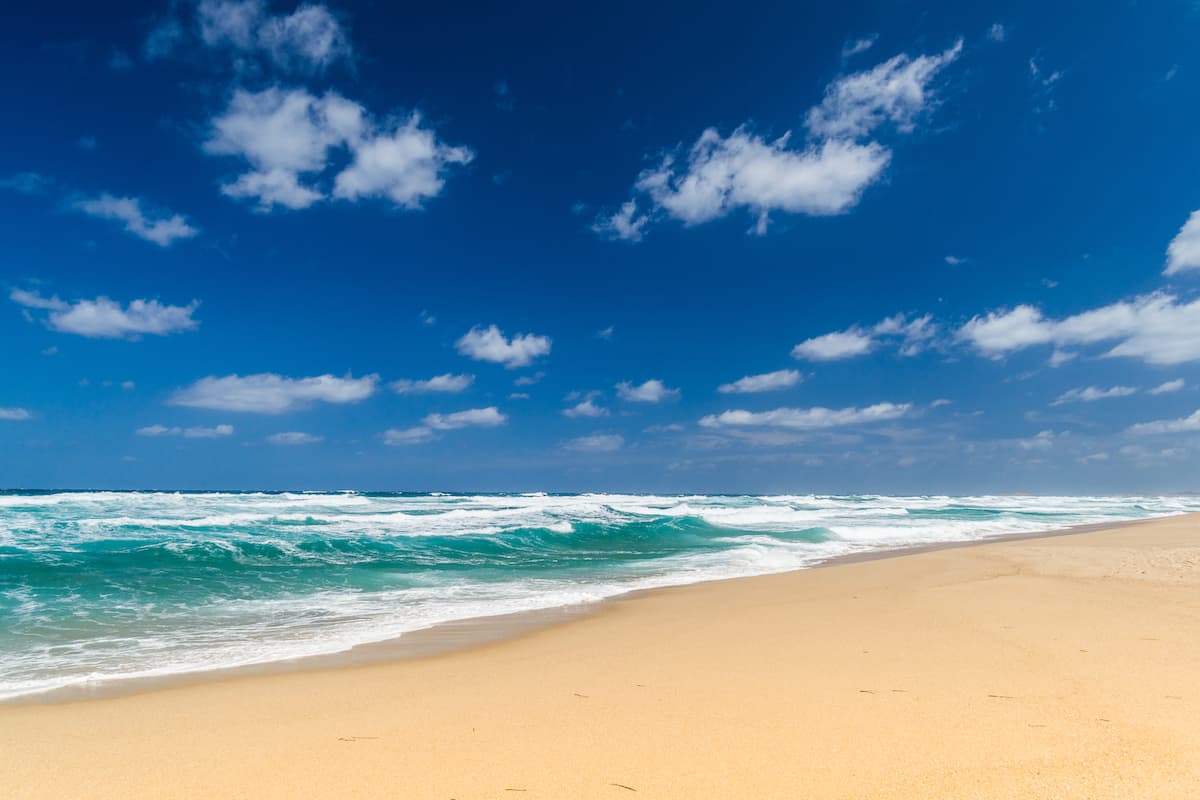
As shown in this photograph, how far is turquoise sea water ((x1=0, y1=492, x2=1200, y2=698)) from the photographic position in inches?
266

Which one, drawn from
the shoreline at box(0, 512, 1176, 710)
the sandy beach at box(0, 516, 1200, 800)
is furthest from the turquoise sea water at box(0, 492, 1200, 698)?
the sandy beach at box(0, 516, 1200, 800)

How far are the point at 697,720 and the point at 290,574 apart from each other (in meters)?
11.2

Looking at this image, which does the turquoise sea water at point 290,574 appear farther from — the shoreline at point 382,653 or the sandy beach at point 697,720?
the sandy beach at point 697,720

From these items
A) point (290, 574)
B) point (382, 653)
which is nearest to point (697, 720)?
point (382, 653)

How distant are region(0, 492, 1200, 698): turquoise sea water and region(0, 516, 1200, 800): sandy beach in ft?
6.28

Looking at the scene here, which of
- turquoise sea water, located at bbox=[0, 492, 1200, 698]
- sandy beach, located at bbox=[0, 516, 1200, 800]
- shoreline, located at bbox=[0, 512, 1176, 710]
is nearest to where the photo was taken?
sandy beach, located at bbox=[0, 516, 1200, 800]

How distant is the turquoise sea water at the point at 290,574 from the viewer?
6750 mm

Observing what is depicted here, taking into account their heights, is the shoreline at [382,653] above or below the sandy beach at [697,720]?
below

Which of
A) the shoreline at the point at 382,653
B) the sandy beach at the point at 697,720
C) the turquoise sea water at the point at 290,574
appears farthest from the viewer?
the turquoise sea water at the point at 290,574

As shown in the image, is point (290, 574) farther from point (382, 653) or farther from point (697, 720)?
point (697, 720)

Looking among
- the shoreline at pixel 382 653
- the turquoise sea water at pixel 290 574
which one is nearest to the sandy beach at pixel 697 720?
the shoreline at pixel 382 653

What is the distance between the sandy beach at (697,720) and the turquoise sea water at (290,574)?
6.28ft

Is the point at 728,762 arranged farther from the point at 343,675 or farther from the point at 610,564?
the point at 610,564

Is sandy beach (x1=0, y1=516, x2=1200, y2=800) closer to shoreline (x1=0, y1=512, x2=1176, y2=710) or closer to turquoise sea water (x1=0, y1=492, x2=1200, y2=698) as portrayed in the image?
shoreline (x1=0, y1=512, x2=1176, y2=710)
